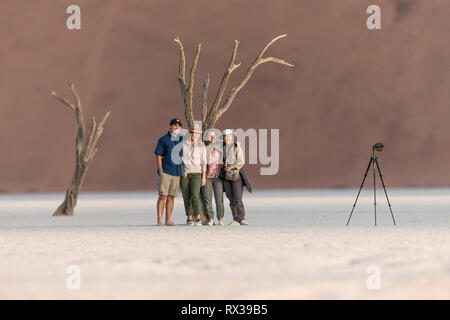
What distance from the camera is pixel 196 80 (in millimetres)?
49125

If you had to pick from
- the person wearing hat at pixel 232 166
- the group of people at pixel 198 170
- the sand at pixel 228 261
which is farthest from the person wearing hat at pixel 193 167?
the sand at pixel 228 261

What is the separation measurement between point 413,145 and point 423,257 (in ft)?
133

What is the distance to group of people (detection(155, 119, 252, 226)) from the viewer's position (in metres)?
12.1

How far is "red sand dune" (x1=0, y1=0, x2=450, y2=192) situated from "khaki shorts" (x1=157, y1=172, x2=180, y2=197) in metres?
32.7

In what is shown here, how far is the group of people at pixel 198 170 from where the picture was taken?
39.8 ft

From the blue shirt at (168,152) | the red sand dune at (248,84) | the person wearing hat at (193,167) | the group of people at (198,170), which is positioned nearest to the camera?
the blue shirt at (168,152)

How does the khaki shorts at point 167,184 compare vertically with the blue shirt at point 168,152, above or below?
below

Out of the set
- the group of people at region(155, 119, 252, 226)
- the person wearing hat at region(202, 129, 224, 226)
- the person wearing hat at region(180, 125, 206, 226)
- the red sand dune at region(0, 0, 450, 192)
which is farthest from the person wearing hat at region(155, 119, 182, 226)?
the red sand dune at region(0, 0, 450, 192)

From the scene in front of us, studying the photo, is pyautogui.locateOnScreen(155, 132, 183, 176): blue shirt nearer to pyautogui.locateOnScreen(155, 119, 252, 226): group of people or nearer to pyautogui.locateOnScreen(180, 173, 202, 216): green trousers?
pyautogui.locateOnScreen(155, 119, 252, 226): group of people

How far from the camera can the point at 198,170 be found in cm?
1234

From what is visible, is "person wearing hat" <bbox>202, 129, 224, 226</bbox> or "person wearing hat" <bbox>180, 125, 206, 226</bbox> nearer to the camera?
"person wearing hat" <bbox>180, 125, 206, 226</bbox>

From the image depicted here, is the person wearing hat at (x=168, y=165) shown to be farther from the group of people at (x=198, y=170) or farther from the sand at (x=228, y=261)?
the sand at (x=228, y=261)

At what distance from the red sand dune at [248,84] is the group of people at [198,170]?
3209 centimetres

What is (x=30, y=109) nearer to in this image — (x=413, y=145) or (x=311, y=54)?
(x=311, y=54)
